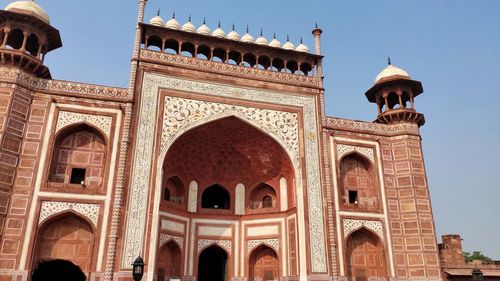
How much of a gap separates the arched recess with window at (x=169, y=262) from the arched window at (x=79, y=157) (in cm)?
333

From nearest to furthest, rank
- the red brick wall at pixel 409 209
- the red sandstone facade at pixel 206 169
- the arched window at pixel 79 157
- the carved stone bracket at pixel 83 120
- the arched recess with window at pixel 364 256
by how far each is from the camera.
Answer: the red sandstone facade at pixel 206 169 < the arched window at pixel 79 157 < the carved stone bracket at pixel 83 120 < the red brick wall at pixel 409 209 < the arched recess with window at pixel 364 256

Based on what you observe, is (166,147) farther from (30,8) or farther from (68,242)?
(30,8)

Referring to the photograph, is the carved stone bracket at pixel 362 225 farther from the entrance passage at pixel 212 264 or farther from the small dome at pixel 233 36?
the small dome at pixel 233 36

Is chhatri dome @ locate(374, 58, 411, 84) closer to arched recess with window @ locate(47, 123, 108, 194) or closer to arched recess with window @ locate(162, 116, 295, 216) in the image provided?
arched recess with window @ locate(162, 116, 295, 216)

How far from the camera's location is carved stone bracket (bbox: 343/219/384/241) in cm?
1439

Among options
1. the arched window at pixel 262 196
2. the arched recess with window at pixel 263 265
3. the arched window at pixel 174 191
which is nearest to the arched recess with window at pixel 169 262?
the arched window at pixel 174 191

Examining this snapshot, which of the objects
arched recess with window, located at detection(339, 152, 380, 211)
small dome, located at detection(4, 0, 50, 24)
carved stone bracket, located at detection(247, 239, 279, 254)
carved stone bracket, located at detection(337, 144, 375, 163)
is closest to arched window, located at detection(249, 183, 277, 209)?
carved stone bracket, located at detection(247, 239, 279, 254)

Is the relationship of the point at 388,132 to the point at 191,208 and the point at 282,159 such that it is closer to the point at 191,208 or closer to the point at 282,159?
the point at 282,159

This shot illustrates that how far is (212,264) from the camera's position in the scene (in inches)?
616

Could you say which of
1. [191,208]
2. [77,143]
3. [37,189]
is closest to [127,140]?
[77,143]

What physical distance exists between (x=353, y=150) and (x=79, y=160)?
9.69 m

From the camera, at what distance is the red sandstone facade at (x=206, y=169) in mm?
11898

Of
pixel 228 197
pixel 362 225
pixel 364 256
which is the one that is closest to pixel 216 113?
pixel 228 197

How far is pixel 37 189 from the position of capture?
11781 mm
